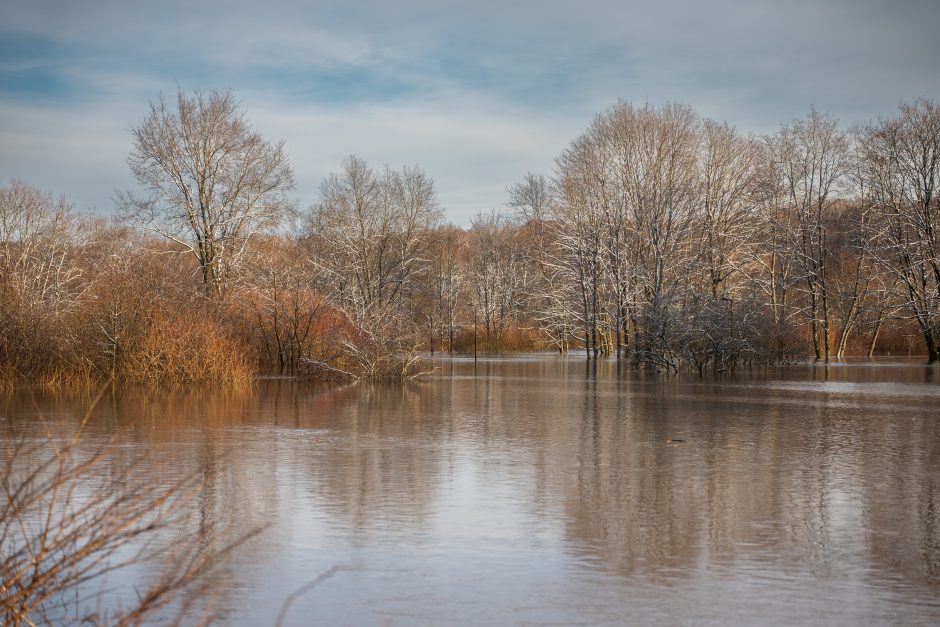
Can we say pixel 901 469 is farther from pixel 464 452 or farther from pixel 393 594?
pixel 393 594

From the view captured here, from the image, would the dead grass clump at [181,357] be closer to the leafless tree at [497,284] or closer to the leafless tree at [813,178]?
the leafless tree at [813,178]

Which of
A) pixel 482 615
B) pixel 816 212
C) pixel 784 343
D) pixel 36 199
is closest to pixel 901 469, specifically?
pixel 482 615

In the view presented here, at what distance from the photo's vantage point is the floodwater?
661 centimetres

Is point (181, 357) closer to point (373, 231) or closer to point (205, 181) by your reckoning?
point (205, 181)

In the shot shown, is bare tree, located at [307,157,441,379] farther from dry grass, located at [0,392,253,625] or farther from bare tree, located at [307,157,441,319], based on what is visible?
dry grass, located at [0,392,253,625]

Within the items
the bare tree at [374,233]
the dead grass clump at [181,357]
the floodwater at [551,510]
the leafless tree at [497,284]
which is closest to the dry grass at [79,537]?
the floodwater at [551,510]

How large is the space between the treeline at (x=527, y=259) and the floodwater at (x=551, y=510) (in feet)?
25.9

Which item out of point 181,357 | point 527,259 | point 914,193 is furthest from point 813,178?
point 181,357

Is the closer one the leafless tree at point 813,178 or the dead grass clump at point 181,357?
the dead grass clump at point 181,357

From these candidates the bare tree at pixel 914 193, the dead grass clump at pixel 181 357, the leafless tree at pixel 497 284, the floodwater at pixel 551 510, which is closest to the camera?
the floodwater at pixel 551 510

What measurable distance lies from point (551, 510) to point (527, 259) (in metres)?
50.4

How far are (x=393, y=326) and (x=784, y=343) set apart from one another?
743 inches

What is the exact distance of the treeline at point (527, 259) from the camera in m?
26.6

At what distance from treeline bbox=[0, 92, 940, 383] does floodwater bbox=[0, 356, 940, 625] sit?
25.9 ft
